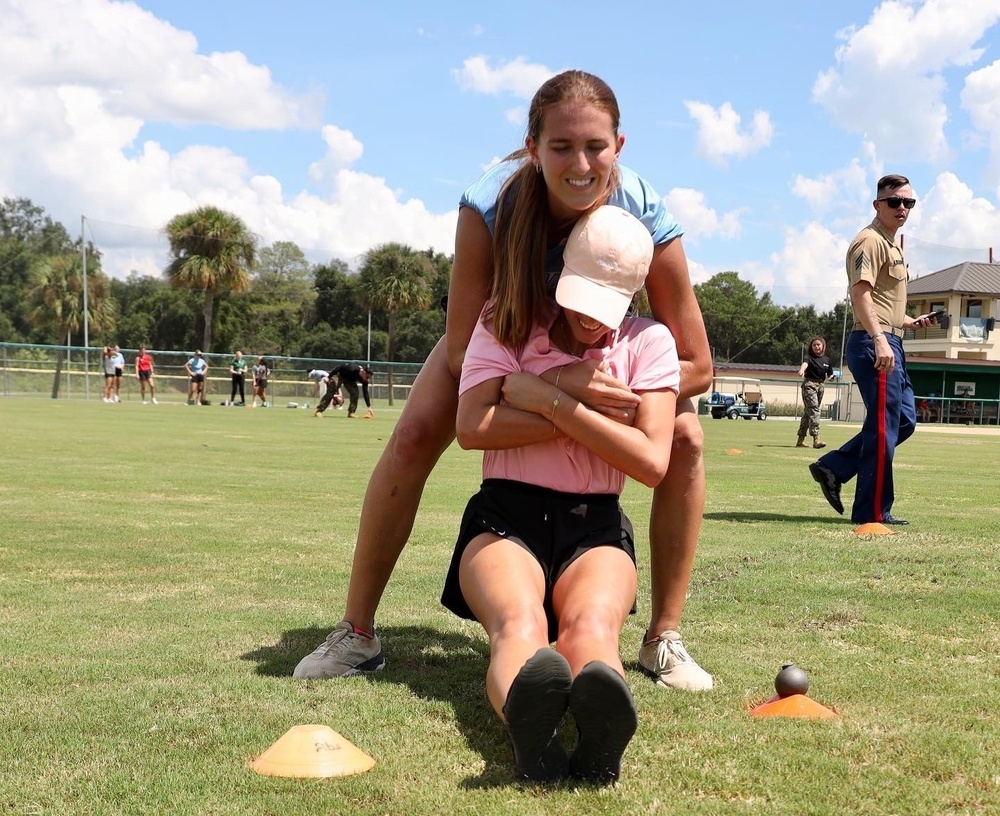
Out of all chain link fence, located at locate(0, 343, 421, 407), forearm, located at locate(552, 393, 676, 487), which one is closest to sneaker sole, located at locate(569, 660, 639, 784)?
forearm, located at locate(552, 393, 676, 487)

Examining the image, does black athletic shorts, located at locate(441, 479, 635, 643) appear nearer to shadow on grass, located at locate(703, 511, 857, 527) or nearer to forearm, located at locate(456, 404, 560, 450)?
forearm, located at locate(456, 404, 560, 450)

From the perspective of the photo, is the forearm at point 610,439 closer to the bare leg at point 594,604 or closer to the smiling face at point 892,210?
the bare leg at point 594,604

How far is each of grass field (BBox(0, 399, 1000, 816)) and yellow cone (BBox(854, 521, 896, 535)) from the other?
0.13 meters

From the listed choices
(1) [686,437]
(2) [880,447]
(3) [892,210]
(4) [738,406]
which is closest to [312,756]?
(1) [686,437]

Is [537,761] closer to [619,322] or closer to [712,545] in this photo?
[619,322]

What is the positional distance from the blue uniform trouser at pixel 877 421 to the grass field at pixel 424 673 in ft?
0.99

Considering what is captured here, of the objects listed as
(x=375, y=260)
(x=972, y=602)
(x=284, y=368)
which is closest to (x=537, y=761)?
(x=972, y=602)

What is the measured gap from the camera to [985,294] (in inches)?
2493

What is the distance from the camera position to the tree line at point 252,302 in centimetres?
5219

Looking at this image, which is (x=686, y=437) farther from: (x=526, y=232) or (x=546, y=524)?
(x=526, y=232)

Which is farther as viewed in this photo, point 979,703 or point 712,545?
point 712,545

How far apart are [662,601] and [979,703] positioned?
105cm

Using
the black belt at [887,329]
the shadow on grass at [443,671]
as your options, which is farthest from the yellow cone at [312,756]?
the black belt at [887,329]

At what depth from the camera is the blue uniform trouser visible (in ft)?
25.2
